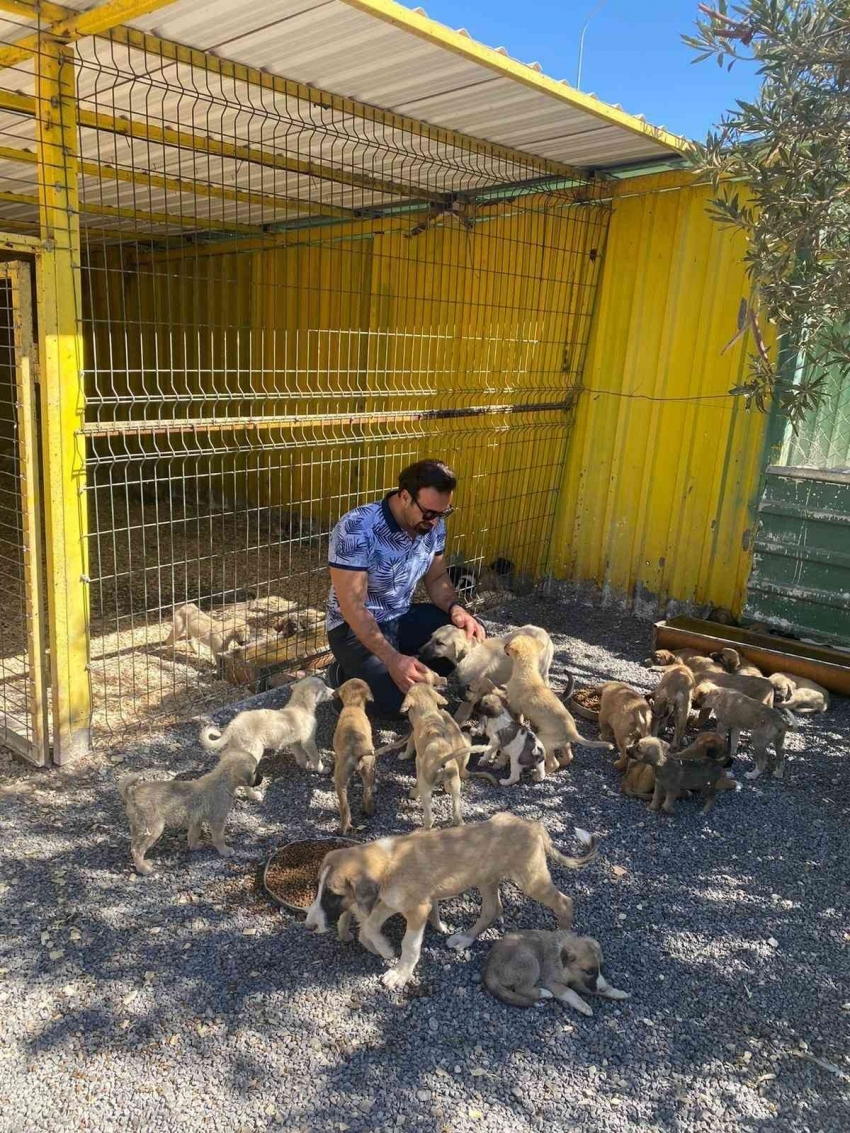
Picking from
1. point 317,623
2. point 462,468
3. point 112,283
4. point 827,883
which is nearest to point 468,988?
point 827,883

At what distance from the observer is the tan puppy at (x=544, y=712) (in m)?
4.68

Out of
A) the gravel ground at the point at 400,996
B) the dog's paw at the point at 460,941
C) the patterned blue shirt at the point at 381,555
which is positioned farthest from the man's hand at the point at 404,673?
the dog's paw at the point at 460,941

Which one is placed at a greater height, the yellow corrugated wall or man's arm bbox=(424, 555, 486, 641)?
the yellow corrugated wall

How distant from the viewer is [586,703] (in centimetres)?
567

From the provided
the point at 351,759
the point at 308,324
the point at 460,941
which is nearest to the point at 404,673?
the point at 351,759

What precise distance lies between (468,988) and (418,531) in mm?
2733

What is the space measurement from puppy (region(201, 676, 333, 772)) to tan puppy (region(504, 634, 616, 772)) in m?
1.14

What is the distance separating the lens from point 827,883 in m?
3.92

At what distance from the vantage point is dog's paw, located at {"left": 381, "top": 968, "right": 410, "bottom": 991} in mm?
3129

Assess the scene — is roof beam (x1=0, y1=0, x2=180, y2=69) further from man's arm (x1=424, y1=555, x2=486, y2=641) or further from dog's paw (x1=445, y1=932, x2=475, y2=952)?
dog's paw (x1=445, y1=932, x2=475, y2=952)

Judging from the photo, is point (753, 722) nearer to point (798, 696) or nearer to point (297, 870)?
point (798, 696)

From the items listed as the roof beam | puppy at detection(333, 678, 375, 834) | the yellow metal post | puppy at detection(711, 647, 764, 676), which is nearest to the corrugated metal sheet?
puppy at detection(711, 647, 764, 676)

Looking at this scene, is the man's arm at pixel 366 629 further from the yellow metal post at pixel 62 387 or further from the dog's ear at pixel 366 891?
the dog's ear at pixel 366 891

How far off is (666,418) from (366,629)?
154 inches
